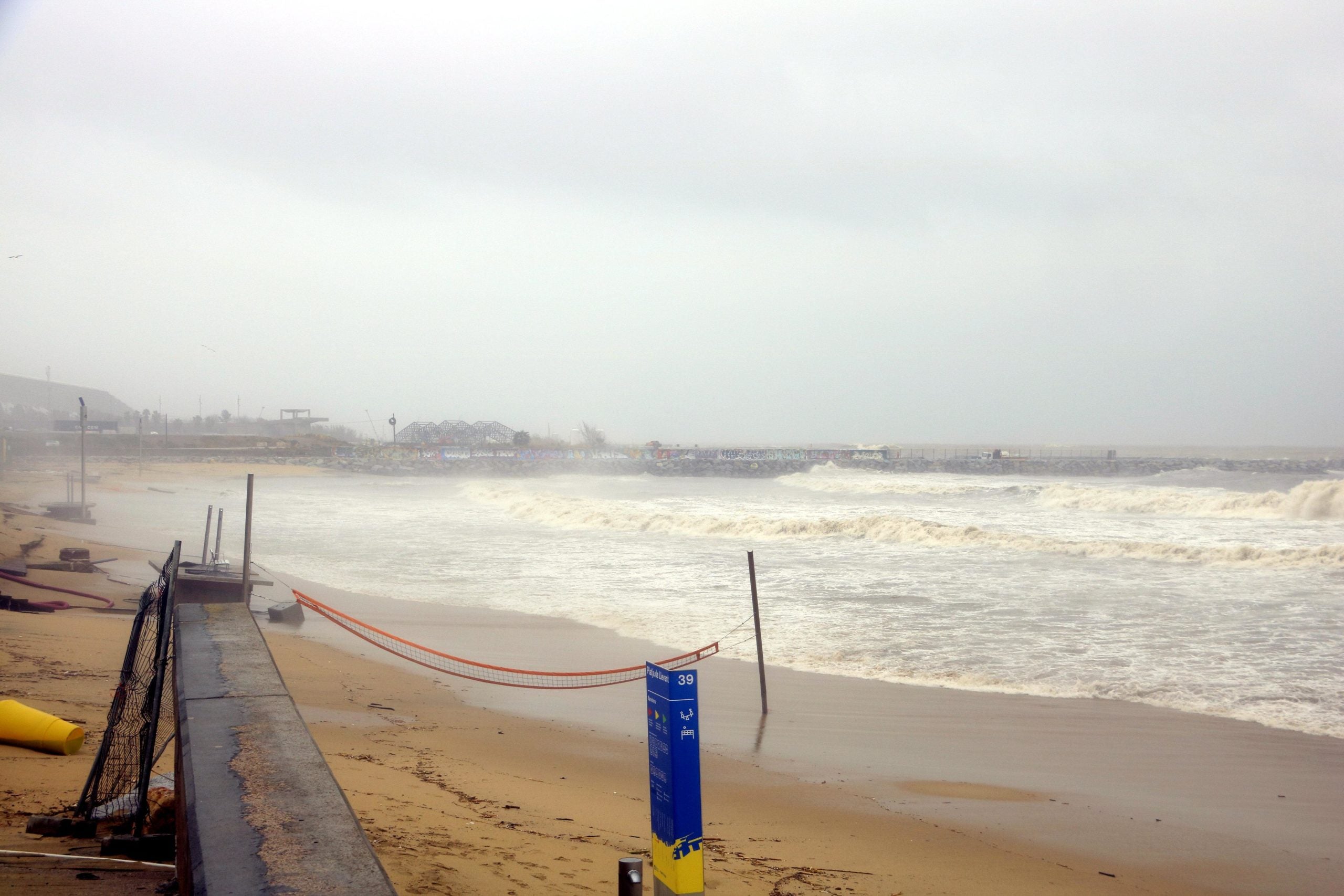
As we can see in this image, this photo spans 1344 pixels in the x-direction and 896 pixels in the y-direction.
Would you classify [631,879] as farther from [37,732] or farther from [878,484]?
[878,484]

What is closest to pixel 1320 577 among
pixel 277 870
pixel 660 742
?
pixel 660 742

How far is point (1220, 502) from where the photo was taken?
36875 mm

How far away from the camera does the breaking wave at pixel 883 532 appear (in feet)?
69.7

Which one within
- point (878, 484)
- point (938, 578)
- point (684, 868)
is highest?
point (684, 868)

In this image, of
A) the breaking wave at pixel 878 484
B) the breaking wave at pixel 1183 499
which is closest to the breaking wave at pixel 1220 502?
the breaking wave at pixel 1183 499

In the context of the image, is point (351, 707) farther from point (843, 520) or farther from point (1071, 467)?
point (1071, 467)

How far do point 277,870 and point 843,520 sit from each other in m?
27.8

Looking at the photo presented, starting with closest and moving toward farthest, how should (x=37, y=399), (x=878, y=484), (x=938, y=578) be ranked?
(x=938, y=578), (x=878, y=484), (x=37, y=399)

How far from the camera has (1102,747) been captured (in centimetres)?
830

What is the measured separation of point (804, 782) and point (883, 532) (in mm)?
20725

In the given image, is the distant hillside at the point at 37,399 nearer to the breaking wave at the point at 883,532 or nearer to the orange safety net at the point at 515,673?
the breaking wave at the point at 883,532

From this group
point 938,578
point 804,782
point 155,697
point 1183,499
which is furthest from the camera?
point 1183,499

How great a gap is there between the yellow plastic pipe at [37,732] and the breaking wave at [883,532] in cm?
2137

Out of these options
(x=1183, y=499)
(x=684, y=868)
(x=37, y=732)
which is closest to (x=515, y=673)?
(x=37, y=732)
